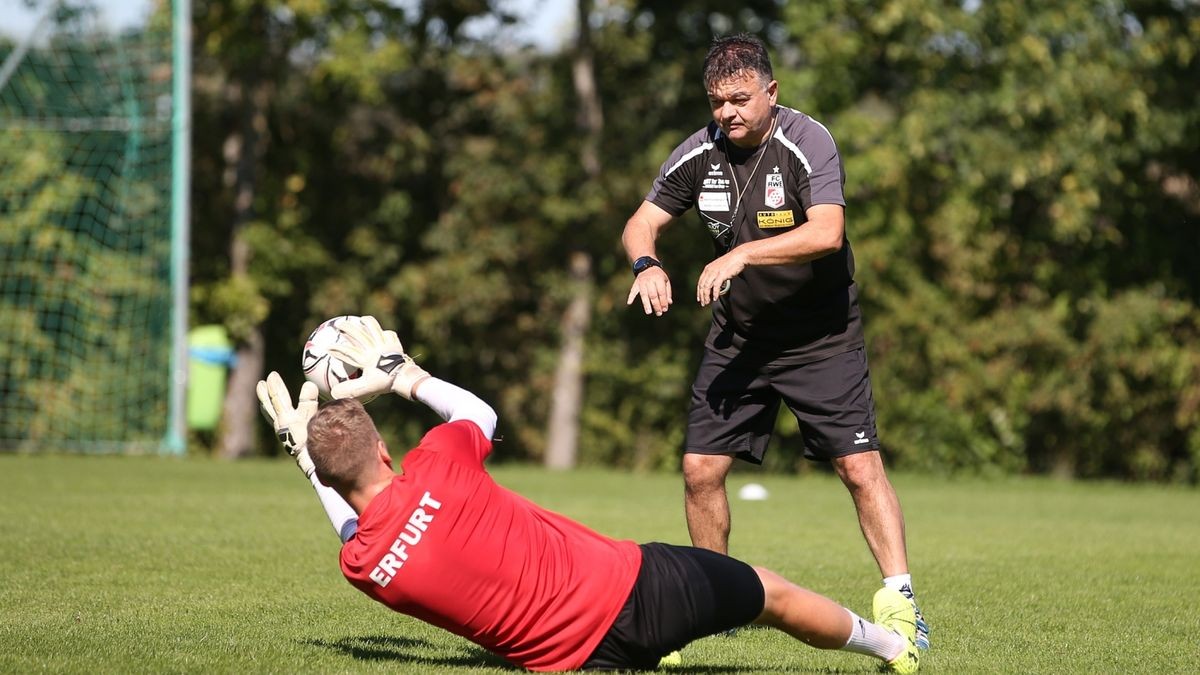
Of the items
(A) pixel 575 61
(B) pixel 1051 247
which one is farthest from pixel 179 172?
(B) pixel 1051 247

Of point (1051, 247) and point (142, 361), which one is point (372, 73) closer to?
point (142, 361)

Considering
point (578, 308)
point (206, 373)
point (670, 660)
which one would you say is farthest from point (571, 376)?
point (670, 660)

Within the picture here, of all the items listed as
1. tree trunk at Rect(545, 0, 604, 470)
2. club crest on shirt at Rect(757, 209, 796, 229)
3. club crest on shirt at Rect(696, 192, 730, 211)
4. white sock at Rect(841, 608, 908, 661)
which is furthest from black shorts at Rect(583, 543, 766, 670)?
tree trunk at Rect(545, 0, 604, 470)

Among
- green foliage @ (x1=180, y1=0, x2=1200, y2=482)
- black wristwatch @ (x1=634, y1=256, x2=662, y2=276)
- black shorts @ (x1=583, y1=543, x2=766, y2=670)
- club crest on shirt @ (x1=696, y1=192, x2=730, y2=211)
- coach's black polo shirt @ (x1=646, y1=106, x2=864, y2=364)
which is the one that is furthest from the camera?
green foliage @ (x1=180, y1=0, x2=1200, y2=482)

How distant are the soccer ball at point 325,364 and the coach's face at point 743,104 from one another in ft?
5.76

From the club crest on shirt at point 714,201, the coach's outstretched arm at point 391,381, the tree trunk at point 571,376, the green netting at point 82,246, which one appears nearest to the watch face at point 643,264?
the club crest on shirt at point 714,201

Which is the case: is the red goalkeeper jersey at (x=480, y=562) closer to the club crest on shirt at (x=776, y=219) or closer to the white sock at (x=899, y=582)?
the white sock at (x=899, y=582)

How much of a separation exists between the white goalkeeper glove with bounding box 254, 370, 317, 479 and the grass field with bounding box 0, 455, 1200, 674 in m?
0.75

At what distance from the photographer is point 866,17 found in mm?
20578

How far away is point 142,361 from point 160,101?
360cm

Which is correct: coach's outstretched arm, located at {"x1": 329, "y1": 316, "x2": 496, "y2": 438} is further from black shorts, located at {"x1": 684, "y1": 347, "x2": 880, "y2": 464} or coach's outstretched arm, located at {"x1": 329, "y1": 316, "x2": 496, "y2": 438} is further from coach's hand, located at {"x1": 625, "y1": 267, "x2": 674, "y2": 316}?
black shorts, located at {"x1": 684, "y1": 347, "x2": 880, "y2": 464}

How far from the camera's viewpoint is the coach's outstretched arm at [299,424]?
5.15 meters

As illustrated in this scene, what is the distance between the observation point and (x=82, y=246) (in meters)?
19.6

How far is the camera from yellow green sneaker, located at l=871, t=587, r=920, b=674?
5.12 metres
